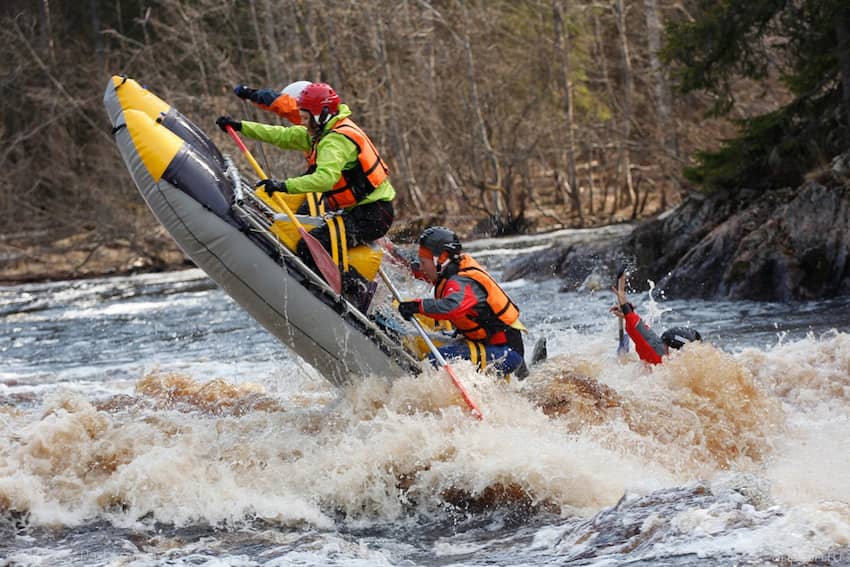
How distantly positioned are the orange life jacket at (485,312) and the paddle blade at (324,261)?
0.67 metres

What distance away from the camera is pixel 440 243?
7.62 meters

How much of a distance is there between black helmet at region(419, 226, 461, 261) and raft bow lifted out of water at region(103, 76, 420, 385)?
22.4 inches

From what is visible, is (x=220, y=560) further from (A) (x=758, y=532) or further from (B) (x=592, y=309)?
(B) (x=592, y=309)

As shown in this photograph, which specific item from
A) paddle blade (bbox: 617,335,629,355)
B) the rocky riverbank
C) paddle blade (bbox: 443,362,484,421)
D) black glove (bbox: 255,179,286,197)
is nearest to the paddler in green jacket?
black glove (bbox: 255,179,286,197)

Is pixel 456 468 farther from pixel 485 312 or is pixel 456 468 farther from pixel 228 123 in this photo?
pixel 228 123

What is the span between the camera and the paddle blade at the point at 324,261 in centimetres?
763

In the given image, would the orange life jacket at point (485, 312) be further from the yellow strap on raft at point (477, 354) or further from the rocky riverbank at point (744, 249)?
the rocky riverbank at point (744, 249)

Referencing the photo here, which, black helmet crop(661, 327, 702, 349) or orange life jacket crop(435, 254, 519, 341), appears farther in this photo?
black helmet crop(661, 327, 702, 349)

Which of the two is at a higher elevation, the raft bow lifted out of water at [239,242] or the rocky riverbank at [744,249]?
the raft bow lifted out of water at [239,242]

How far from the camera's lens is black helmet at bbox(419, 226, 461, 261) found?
25.0ft

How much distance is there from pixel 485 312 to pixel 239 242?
65.1 inches

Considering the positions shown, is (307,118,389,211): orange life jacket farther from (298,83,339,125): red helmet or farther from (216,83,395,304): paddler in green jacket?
(298,83,339,125): red helmet

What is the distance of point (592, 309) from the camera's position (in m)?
13.9

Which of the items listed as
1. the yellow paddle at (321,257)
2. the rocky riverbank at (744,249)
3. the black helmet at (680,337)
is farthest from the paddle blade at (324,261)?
the rocky riverbank at (744,249)
